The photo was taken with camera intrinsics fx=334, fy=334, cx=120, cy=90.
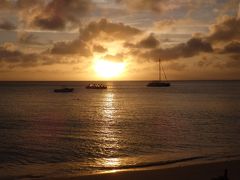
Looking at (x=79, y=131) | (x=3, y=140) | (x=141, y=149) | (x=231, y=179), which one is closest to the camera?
(x=231, y=179)

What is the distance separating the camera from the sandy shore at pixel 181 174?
18.0 m

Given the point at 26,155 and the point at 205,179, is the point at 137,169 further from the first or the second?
the point at 26,155

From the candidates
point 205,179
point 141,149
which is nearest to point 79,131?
point 141,149

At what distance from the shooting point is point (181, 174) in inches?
736

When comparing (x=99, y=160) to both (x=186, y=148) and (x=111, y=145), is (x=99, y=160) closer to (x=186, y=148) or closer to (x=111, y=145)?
(x=111, y=145)

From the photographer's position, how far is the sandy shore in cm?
1804

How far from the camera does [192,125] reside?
140ft

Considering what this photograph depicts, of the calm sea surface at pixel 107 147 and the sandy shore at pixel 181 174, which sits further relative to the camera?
the calm sea surface at pixel 107 147

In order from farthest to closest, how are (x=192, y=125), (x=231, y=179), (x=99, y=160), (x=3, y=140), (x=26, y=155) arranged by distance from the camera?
(x=192, y=125), (x=3, y=140), (x=26, y=155), (x=99, y=160), (x=231, y=179)

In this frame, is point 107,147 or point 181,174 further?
point 107,147

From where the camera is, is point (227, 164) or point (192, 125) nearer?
point (227, 164)

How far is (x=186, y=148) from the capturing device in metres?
27.9

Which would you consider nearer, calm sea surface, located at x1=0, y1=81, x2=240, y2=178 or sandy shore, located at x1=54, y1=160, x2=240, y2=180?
sandy shore, located at x1=54, y1=160, x2=240, y2=180

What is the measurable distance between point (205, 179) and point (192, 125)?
25.8 m
